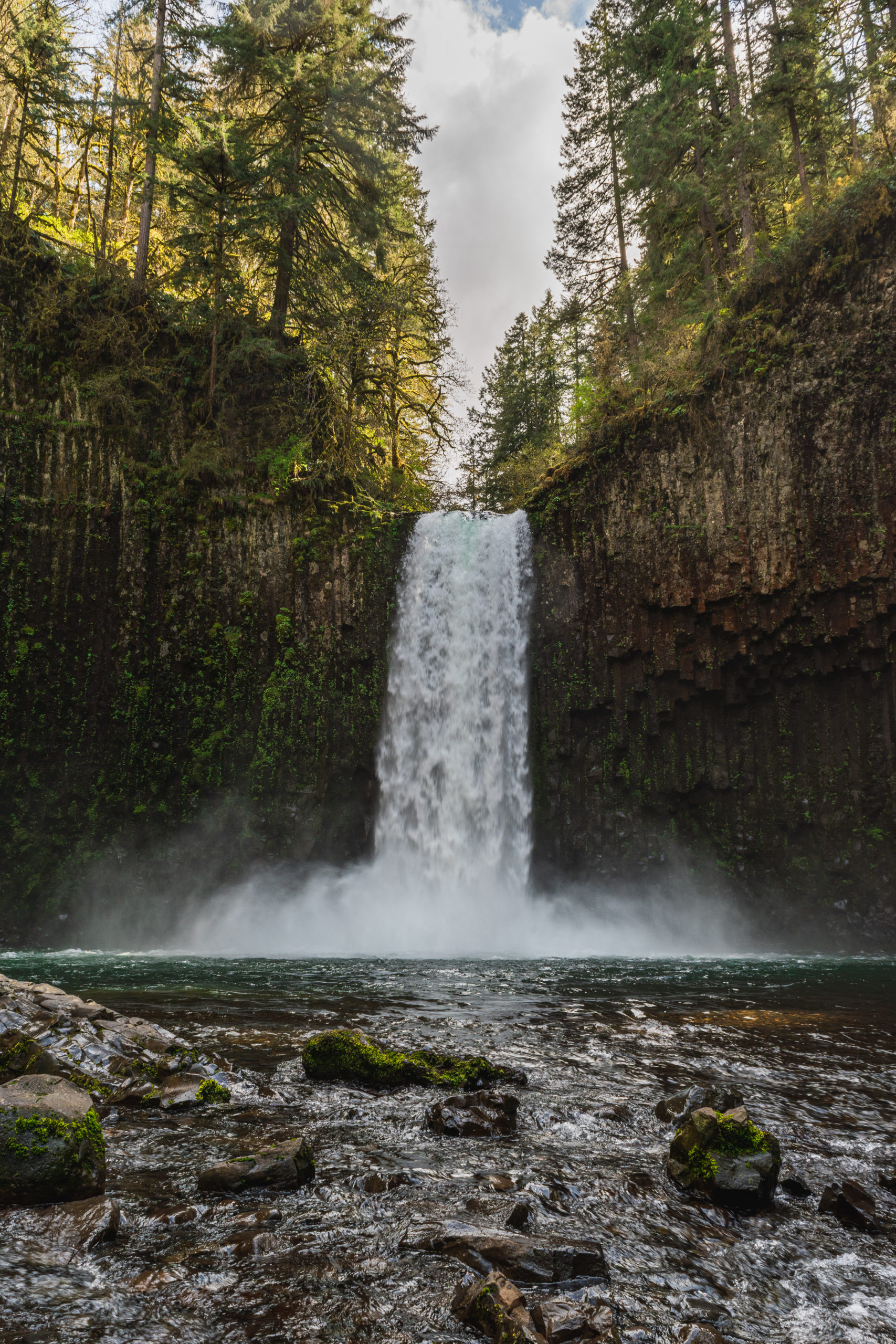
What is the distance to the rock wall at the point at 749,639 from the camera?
45.8 ft

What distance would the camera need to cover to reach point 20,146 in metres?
16.7

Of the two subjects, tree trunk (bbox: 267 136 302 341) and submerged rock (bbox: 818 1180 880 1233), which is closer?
submerged rock (bbox: 818 1180 880 1233)

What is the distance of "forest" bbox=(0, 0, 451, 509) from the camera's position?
16125 millimetres

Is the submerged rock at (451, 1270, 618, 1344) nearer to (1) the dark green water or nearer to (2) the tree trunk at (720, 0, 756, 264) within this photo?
(1) the dark green water

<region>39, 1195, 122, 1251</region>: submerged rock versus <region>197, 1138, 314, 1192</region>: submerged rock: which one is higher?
<region>39, 1195, 122, 1251</region>: submerged rock

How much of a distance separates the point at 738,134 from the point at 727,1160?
773 inches

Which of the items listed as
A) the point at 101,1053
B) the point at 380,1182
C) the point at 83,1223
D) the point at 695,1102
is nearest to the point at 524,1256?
the point at 380,1182

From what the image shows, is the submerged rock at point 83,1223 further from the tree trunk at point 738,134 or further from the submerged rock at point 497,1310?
the tree trunk at point 738,134

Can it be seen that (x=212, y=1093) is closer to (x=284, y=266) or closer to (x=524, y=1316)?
(x=524, y=1316)

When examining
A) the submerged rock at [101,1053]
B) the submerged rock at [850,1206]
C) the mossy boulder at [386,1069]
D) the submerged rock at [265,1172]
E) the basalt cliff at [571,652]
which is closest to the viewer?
the submerged rock at [850,1206]

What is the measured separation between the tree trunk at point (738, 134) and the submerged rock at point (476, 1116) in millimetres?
17071

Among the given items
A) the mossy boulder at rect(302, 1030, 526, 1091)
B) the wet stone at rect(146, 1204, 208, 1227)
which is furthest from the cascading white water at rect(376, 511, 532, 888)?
the wet stone at rect(146, 1204, 208, 1227)

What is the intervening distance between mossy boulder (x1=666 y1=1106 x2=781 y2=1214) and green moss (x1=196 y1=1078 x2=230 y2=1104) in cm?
247

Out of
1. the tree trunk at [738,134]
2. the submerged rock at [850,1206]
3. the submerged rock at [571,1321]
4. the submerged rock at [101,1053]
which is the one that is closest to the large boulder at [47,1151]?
the submerged rock at [101,1053]
